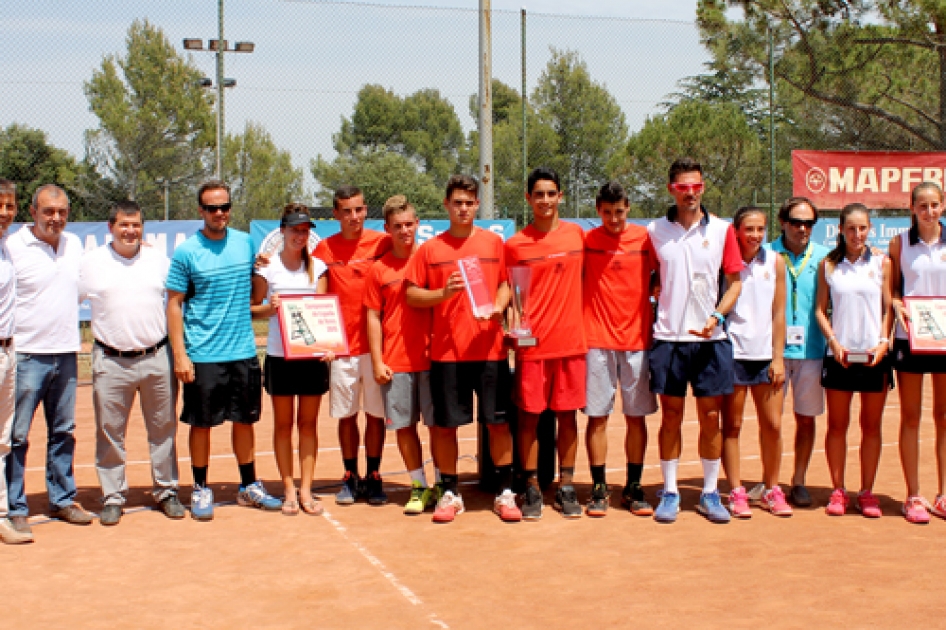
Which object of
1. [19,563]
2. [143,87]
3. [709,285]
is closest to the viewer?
[19,563]

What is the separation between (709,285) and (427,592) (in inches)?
100

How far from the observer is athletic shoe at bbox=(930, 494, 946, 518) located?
20.7 ft

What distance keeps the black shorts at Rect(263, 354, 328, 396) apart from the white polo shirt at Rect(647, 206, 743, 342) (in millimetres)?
2182

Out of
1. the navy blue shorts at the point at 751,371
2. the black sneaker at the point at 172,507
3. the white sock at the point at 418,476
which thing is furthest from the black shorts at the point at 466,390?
the black sneaker at the point at 172,507

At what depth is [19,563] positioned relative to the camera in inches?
216

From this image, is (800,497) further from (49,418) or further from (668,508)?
(49,418)

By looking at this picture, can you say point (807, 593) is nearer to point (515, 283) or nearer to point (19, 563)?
point (515, 283)

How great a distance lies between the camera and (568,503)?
21.0 ft

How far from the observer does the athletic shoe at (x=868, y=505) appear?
6336 millimetres

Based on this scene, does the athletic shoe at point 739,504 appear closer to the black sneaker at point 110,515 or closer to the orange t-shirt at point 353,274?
the orange t-shirt at point 353,274

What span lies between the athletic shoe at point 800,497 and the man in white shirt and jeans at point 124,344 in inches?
156

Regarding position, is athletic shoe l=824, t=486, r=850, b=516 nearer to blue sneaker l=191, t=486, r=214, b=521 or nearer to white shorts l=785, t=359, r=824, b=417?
white shorts l=785, t=359, r=824, b=417

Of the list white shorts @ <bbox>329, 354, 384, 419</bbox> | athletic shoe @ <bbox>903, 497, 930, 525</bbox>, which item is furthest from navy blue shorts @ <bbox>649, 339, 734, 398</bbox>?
white shorts @ <bbox>329, 354, 384, 419</bbox>

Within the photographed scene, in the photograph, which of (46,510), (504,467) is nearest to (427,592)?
(504,467)
